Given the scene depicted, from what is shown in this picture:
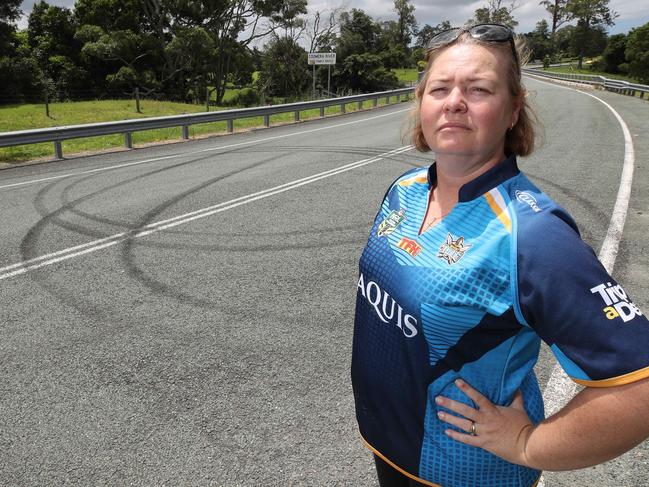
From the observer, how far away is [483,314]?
1340 mm

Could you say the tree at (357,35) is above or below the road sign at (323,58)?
above

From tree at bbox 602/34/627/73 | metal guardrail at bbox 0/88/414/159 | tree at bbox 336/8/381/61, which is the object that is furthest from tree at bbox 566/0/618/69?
metal guardrail at bbox 0/88/414/159

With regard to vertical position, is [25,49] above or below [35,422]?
above

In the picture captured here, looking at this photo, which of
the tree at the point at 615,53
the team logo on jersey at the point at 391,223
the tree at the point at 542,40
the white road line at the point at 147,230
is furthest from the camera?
the tree at the point at 542,40

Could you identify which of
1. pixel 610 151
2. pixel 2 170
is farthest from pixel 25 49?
pixel 610 151

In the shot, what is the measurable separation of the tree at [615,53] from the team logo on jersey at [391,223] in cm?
8786

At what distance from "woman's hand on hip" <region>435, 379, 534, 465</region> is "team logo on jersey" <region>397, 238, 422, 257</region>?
38cm

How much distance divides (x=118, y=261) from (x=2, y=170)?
25.6 feet

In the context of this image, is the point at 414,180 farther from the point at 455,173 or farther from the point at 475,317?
the point at 475,317

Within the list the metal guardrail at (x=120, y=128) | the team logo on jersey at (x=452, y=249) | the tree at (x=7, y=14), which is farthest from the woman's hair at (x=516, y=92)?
the tree at (x=7, y=14)

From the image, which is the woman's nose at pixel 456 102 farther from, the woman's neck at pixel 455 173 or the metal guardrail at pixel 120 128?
the metal guardrail at pixel 120 128

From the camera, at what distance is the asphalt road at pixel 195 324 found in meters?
2.83

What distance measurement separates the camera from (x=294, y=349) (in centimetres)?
393

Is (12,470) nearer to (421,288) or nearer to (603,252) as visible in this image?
(421,288)
